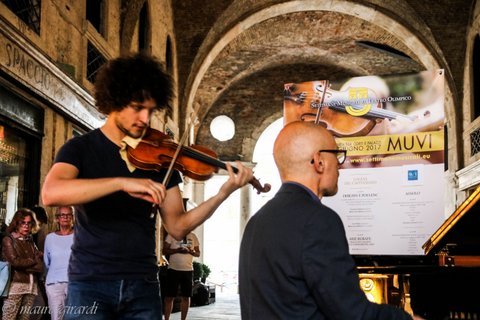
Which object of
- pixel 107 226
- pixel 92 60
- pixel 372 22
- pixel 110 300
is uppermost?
pixel 372 22

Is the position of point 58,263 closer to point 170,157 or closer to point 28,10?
point 28,10

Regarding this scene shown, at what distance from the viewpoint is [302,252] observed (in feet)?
6.28

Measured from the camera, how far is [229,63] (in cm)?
1955

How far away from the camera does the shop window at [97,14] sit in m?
9.86

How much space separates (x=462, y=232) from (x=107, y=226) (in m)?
2.89

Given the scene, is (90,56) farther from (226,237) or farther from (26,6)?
(226,237)

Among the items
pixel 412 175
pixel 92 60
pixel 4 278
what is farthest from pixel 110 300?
pixel 92 60

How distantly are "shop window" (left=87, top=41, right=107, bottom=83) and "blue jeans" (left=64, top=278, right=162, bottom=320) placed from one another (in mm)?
7672

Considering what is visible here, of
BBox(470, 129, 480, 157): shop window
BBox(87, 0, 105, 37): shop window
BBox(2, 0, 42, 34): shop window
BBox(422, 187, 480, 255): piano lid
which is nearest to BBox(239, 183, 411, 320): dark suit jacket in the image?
BBox(422, 187, 480, 255): piano lid

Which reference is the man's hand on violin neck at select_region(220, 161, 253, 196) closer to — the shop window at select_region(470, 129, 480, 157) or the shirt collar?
the shirt collar

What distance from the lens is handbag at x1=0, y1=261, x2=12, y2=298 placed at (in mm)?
5250

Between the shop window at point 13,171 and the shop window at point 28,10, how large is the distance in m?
1.34

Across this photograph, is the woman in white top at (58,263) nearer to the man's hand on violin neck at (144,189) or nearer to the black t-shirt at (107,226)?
the black t-shirt at (107,226)

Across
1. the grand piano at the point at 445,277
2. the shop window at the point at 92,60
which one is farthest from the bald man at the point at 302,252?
the shop window at the point at 92,60
